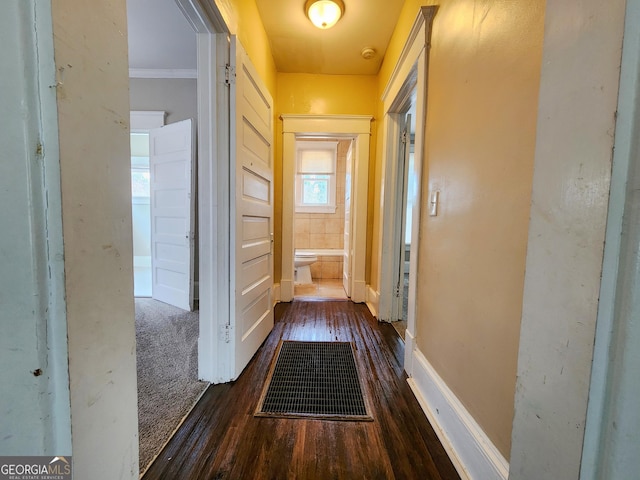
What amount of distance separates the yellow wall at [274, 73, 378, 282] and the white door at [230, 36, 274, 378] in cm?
87

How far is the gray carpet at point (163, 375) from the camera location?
114cm

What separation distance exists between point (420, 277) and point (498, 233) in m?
0.69

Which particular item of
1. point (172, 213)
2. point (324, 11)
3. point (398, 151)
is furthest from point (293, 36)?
point (172, 213)

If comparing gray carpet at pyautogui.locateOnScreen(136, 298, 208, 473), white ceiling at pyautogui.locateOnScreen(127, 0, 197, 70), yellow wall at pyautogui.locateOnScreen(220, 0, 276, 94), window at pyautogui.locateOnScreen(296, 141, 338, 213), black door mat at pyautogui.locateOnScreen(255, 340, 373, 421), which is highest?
white ceiling at pyautogui.locateOnScreen(127, 0, 197, 70)

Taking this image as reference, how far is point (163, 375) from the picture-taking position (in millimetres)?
1539

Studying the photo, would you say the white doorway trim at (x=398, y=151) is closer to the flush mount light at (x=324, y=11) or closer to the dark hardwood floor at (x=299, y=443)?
the dark hardwood floor at (x=299, y=443)

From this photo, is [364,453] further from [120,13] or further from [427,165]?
[120,13]

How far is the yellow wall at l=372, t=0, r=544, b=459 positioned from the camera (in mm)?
774

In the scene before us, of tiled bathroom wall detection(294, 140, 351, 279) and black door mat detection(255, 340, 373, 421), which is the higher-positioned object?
tiled bathroom wall detection(294, 140, 351, 279)

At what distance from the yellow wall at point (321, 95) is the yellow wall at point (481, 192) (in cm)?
157

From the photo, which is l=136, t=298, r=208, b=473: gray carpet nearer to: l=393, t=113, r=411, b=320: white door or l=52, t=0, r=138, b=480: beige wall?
l=52, t=0, r=138, b=480: beige wall

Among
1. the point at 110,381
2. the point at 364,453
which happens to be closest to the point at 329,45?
the point at 110,381

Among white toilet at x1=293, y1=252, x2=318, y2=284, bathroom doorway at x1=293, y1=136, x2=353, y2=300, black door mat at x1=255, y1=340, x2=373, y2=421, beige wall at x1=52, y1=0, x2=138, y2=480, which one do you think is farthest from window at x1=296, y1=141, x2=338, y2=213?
beige wall at x1=52, y1=0, x2=138, y2=480

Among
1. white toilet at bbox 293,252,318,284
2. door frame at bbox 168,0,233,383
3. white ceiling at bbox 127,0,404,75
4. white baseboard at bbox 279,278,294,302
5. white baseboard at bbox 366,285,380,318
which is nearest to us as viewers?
door frame at bbox 168,0,233,383
